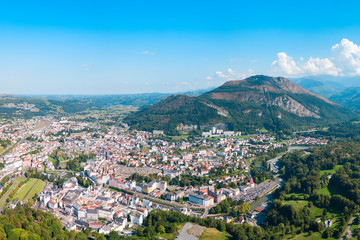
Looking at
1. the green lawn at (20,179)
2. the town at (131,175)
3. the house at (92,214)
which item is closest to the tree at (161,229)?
the town at (131,175)

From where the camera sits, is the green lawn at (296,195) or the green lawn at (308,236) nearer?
the green lawn at (308,236)

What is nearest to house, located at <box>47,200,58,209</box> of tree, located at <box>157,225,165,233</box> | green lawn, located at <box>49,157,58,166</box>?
tree, located at <box>157,225,165,233</box>

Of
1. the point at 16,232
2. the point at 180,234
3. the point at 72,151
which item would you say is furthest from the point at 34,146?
the point at 180,234

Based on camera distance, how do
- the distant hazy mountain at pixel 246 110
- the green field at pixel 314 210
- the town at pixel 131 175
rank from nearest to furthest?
the green field at pixel 314 210 < the town at pixel 131 175 < the distant hazy mountain at pixel 246 110

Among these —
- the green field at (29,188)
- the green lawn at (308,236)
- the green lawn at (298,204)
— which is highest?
the green lawn at (298,204)

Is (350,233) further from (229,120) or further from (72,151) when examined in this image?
(229,120)

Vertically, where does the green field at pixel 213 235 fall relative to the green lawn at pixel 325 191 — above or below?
below

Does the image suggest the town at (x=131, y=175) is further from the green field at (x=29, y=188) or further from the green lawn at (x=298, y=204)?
the green lawn at (x=298, y=204)
